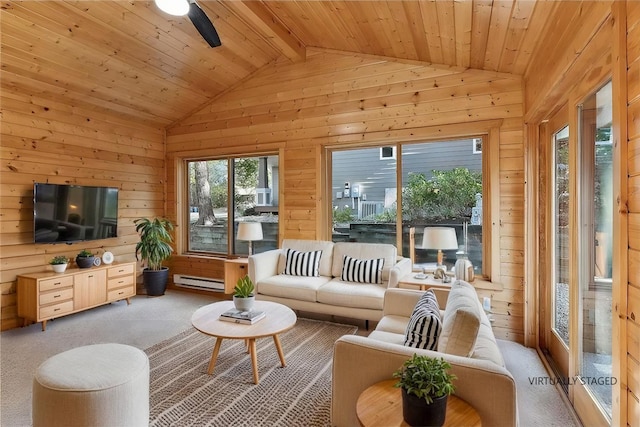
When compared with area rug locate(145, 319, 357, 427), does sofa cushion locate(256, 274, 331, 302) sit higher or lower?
higher

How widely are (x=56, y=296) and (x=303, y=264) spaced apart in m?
2.83

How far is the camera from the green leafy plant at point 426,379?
129 centimetres

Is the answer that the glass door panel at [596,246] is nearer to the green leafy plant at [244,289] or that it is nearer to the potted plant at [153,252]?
the green leafy plant at [244,289]

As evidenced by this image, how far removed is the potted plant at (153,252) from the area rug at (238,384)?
1857 millimetres

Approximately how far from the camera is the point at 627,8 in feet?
4.42

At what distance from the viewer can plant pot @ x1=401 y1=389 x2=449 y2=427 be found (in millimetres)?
1270

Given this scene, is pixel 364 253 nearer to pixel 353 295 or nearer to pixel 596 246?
pixel 353 295

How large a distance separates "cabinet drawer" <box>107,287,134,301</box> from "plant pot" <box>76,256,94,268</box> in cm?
45

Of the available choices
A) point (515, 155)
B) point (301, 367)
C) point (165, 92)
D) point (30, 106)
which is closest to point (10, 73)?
point (30, 106)

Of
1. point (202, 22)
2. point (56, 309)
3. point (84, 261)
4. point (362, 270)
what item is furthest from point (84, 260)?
point (362, 270)

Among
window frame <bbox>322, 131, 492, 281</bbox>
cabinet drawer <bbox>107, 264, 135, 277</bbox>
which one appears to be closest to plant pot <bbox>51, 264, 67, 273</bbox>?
cabinet drawer <bbox>107, 264, 135, 277</bbox>

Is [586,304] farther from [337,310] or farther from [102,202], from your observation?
[102,202]

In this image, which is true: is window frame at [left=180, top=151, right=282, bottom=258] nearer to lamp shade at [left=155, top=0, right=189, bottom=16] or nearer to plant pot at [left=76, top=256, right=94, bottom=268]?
plant pot at [left=76, top=256, right=94, bottom=268]

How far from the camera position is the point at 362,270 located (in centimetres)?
387
